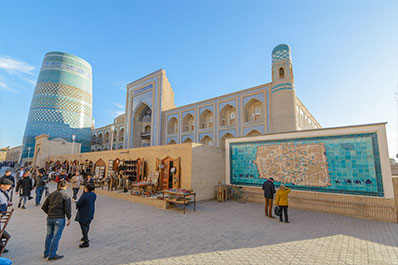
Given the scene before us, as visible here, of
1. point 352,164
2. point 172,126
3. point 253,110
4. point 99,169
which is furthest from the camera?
point 172,126

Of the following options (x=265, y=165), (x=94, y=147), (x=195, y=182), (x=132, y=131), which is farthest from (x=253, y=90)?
(x=94, y=147)

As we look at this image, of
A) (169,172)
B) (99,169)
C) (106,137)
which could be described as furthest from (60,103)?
(169,172)

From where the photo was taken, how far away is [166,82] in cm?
2466

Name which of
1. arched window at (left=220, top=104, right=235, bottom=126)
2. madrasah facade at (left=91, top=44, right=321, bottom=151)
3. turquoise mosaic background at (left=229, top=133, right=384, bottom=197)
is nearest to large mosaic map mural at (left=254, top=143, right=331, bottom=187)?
turquoise mosaic background at (left=229, top=133, right=384, bottom=197)

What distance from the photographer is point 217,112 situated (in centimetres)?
2030

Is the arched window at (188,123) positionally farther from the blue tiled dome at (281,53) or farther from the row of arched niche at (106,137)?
the row of arched niche at (106,137)

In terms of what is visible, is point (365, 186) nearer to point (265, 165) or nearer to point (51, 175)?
point (265, 165)

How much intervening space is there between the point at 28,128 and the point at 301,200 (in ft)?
142

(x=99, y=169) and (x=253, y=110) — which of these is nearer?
(x=99, y=169)

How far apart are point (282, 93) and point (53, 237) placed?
54.0ft

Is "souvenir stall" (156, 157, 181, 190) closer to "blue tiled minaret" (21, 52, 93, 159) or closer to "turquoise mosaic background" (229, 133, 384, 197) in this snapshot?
"turquoise mosaic background" (229, 133, 384, 197)

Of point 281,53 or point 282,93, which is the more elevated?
point 281,53

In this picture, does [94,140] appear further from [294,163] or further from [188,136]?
[294,163]

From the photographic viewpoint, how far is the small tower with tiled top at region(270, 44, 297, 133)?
15.6m
